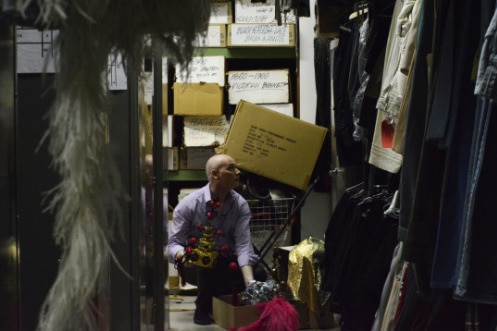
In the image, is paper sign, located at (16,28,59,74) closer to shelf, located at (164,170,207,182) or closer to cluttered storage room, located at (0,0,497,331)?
cluttered storage room, located at (0,0,497,331)

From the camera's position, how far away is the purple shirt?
518cm

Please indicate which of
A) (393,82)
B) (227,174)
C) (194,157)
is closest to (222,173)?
(227,174)

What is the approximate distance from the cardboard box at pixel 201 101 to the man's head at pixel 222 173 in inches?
34.1

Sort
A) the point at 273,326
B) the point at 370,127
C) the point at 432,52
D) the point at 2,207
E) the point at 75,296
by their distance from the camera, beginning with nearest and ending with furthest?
1. the point at 75,296
2. the point at 2,207
3. the point at 432,52
4. the point at 370,127
5. the point at 273,326

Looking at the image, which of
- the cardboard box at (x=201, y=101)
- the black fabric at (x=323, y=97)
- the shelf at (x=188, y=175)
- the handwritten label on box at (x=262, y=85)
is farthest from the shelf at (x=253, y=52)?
the shelf at (x=188, y=175)

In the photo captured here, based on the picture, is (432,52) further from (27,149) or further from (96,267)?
(96,267)

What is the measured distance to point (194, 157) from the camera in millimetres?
6289

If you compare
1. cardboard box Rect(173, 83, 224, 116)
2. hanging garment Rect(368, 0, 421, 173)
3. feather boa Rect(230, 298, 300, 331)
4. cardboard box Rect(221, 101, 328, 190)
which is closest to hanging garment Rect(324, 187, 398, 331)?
feather boa Rect(230, 298, 300, 331)

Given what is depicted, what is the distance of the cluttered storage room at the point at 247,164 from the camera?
33.3 inches

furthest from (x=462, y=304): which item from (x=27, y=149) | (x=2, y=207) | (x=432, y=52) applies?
(x=2, y=207)

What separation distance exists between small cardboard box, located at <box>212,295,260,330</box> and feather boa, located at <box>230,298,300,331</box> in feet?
1.10

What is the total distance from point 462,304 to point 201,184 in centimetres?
440

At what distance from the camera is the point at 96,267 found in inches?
32.1

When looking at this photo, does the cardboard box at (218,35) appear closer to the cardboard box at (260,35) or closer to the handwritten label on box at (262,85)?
the cardboard box at (260,35)
